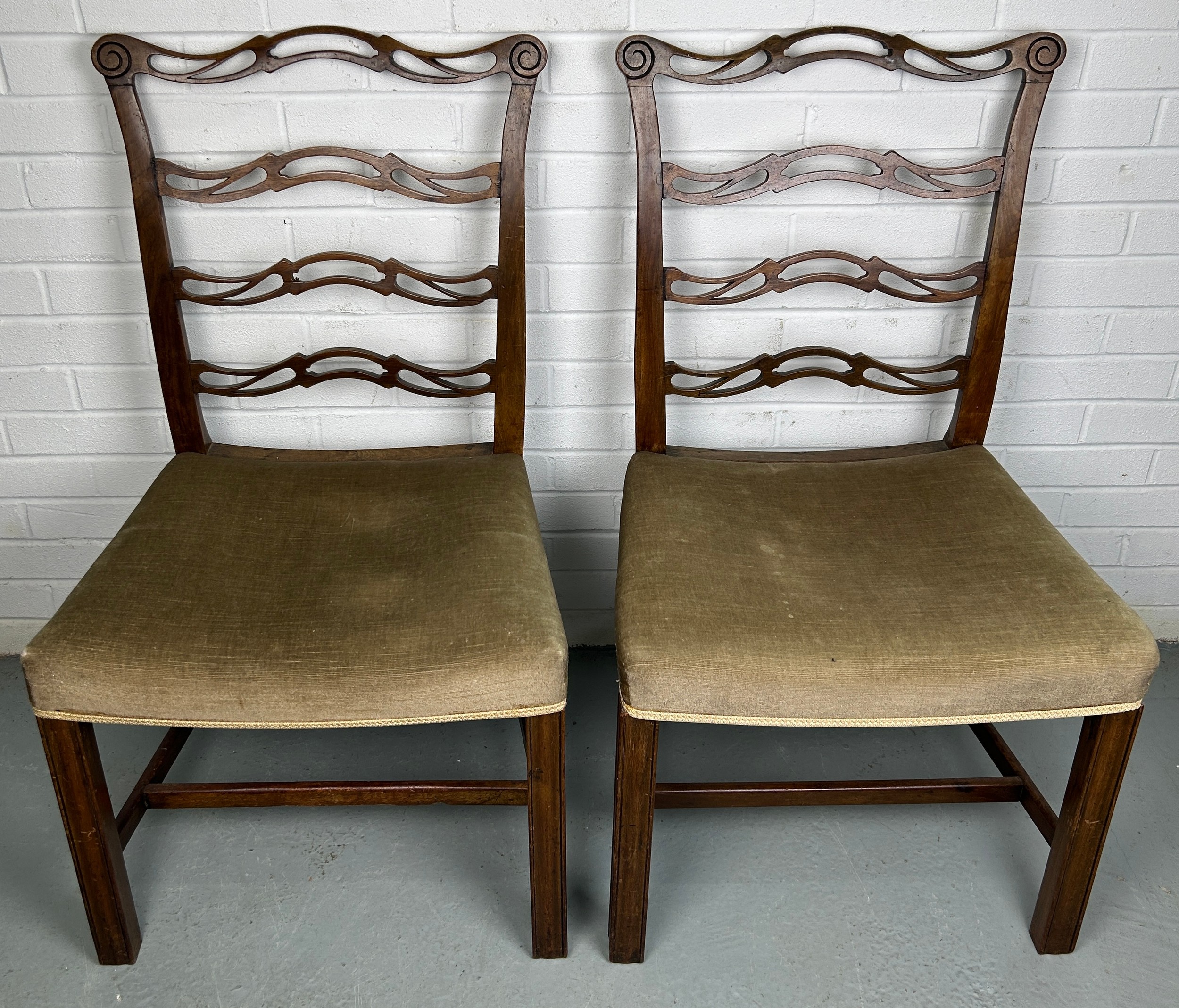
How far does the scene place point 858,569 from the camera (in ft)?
4.33

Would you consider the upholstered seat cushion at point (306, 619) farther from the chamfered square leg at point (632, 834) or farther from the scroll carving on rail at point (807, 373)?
the scroll carving on rail at point (807, 373)

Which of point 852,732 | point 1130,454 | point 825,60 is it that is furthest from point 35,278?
point 1130,454

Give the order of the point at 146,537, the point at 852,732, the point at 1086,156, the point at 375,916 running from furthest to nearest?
the point at 852,732 → the point at 1086,156 → the point at 375,916 → the point at 146,537

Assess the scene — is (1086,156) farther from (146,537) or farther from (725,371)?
(146,537)

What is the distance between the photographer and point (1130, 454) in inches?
71.9

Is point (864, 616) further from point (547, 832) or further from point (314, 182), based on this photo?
point (314, 182)

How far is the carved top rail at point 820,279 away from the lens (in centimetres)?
150

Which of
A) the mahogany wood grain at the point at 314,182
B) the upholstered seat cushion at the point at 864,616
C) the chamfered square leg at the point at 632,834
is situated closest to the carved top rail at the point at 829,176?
the mahogany wood grain at the point at 314,182

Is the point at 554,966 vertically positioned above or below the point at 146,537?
below

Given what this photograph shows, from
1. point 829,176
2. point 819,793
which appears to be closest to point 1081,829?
point 819,793

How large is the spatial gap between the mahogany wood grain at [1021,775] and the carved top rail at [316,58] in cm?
116

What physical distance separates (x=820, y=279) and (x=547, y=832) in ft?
2.73

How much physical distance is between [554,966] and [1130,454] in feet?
4.10

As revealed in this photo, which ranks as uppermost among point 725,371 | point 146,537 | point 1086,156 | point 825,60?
point 825,60
